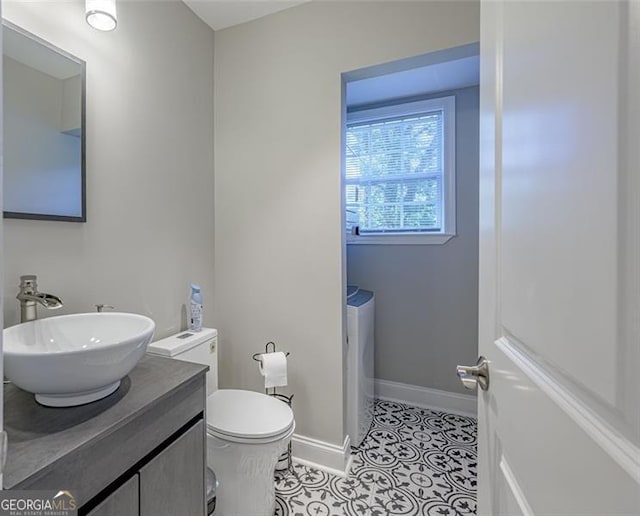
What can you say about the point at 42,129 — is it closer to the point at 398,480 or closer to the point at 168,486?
the point at 168,486

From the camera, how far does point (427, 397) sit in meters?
2.43

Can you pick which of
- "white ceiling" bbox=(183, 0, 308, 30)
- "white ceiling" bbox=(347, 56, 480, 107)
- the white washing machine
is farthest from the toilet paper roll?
"white ceiling" bbox=(183, 0, 308, 30)

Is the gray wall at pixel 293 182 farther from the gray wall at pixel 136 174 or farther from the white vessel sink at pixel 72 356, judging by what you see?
the white vessel sink at pixel 72 356

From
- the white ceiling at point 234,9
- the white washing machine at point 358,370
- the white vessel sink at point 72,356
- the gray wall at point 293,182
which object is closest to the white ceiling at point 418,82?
the gray wall at point 293,182

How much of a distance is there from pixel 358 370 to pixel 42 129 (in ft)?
6.23

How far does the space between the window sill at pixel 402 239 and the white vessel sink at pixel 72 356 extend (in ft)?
6.11

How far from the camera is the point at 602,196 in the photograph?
34 centimetres

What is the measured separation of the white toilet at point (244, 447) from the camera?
1.29 metres

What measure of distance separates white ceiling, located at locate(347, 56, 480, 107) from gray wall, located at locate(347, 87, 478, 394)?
0.39ft

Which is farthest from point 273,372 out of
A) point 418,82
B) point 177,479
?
point 418,82

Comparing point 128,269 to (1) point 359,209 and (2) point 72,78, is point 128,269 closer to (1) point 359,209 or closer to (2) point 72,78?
(2) point 72,78

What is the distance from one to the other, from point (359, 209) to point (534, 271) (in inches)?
87.7

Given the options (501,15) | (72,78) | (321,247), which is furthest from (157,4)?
(501,15)

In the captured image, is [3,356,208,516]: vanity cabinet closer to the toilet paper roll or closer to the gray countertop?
the gray countertop
